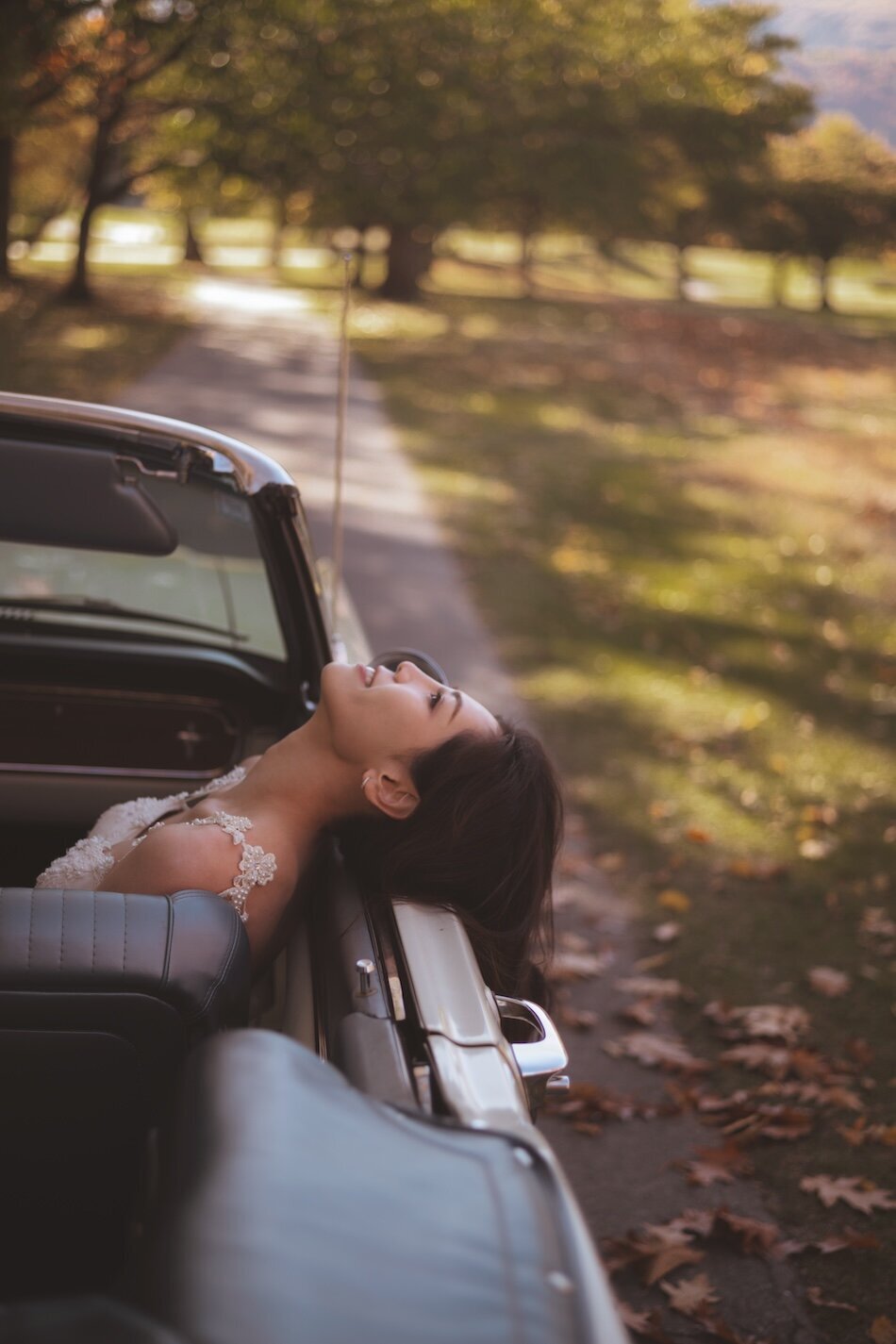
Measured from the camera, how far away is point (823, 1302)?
10.8ft

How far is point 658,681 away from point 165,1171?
691 centimetres

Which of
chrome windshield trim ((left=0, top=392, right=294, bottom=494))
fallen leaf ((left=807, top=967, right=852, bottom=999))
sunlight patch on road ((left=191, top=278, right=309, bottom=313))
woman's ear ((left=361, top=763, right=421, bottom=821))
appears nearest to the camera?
woman's ear ((left=361, top=763, right=421, bottom=821))

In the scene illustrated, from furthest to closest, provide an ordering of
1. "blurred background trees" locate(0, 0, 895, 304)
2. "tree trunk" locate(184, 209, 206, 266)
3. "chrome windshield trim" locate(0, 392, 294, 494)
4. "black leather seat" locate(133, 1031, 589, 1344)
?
"tree trunk" locate(184, 209, 206, 266) < "blurred background trees" locate(0, 0, 895, 304) < "chrome windshield trim" locate(0, 392, 294, 494) < "black leather seat" locate(133, 1031, 589, 1344)

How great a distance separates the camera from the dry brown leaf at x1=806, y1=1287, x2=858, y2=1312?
3.26 metres

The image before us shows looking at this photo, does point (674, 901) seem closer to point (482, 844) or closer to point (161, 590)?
point (161, 590)

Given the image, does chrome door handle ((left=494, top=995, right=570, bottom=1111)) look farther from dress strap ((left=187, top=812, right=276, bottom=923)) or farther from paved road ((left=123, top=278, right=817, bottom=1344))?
paved road ((left=123, top=278, right=817, bottom=1344))

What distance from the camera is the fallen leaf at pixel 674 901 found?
5414mm

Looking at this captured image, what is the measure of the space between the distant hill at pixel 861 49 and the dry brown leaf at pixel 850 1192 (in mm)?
5460

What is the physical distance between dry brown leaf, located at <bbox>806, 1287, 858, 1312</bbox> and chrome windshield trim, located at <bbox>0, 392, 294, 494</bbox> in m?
2.40

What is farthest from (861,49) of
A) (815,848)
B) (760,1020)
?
(760,1020)

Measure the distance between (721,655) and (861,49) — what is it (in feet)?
12.2

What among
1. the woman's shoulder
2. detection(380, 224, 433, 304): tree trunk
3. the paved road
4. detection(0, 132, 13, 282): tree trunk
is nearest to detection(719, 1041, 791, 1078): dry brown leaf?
the paved road

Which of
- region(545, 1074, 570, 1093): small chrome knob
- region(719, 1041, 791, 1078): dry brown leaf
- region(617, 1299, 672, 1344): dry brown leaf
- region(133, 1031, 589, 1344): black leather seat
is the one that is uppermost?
region(133, 1031, 589, 1344): black leather seat

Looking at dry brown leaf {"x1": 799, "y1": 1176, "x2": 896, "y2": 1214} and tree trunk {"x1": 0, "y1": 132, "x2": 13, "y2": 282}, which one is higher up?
tree trunk {"x1": 0, "y1": 132, "x2": 13, "y2": 282}
